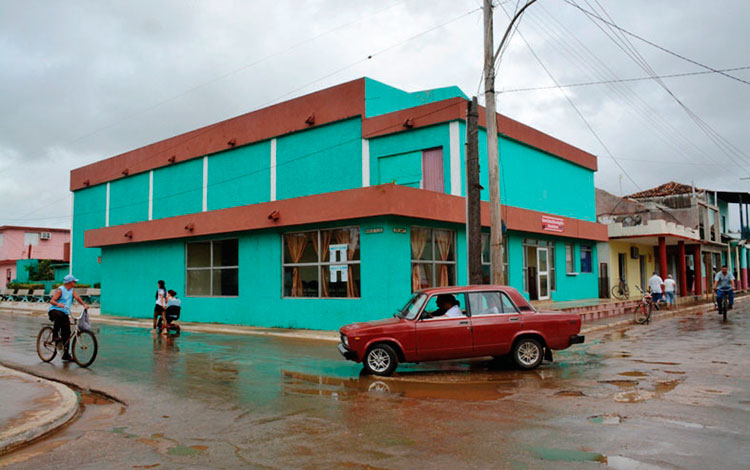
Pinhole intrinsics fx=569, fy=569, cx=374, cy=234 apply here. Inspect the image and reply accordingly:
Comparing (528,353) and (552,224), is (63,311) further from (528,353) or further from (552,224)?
(552,224)

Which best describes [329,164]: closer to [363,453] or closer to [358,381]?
[358,381]

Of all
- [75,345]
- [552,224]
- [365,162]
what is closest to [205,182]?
[365,162]

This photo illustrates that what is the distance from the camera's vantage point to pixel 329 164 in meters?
22.0

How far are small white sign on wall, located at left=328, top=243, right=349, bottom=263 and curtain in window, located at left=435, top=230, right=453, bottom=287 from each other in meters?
2.95

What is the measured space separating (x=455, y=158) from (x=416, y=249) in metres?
3.69

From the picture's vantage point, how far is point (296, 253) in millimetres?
19203

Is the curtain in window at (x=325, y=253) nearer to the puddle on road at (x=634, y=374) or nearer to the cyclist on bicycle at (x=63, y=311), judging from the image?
the cyclist on bicycle at (x=63, y=311)

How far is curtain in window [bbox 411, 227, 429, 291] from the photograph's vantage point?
1722cm

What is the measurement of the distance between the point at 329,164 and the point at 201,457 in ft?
56.7

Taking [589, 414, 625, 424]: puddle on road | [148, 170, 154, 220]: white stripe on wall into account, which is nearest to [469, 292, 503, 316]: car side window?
[589, 414, 625, 424]: puddle on road

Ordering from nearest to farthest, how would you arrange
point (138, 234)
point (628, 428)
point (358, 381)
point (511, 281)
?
1. point (628, 428)
2. point (358, 381)
3. point (511, 281)
4. point (138, 234)

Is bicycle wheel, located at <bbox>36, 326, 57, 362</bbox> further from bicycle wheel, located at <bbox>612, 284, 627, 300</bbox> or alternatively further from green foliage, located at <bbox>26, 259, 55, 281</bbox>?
green foliage, located at <bbox>26, 259, 55, 281</bbox>

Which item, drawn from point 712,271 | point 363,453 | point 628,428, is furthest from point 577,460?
point 712,271

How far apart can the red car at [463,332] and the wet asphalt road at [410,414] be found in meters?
0.40
